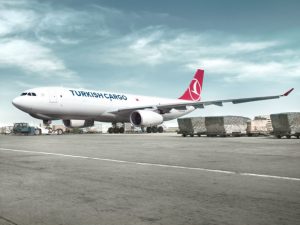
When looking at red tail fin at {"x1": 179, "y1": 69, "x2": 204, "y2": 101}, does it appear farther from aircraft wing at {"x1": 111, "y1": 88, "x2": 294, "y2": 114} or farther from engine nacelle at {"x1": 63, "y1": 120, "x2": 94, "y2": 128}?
engine nacelle at {"x1": 63, "y1": 120, "x2": 94, "y2": 128}

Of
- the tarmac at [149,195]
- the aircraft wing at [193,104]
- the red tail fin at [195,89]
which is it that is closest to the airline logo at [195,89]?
the red tail fin at [195,89]

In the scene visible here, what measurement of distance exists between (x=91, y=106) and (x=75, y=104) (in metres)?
1.85

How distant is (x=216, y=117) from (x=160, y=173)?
69.5 ft

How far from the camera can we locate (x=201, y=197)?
491cm

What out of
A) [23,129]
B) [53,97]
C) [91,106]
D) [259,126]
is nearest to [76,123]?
[91,106]

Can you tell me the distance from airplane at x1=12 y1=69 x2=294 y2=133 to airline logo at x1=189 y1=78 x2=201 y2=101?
31.7 feet

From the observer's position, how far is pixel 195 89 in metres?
49.6

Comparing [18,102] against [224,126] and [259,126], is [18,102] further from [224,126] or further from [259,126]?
[259,126]

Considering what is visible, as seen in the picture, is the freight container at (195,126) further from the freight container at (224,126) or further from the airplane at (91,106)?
the airplane at (91,106)

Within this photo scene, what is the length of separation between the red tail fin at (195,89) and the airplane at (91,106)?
904 cm

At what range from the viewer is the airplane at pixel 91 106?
3062cm

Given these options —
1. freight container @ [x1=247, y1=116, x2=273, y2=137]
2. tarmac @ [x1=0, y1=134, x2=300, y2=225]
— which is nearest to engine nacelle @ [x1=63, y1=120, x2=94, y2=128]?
freight container @ [x1=247, y1=116, x2=273, y2=137]

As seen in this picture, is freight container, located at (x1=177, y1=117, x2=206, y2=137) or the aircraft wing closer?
freight container, located at (x1=177, y1=117, x2=206, y2=137)

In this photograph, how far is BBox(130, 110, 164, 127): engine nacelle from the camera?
33416 mm
